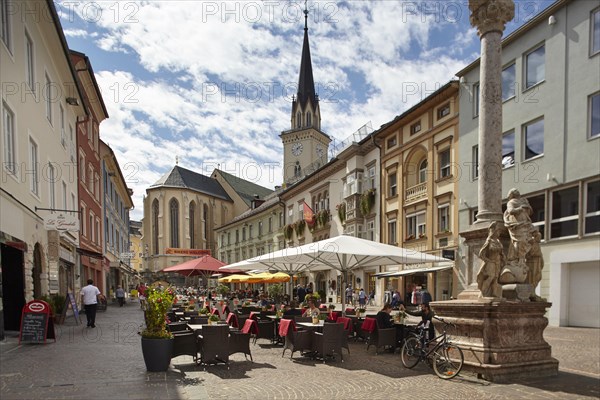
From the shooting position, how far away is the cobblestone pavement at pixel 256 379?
659 cm

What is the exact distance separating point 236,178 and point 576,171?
83840 millimetres

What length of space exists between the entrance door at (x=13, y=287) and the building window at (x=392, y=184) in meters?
20.6

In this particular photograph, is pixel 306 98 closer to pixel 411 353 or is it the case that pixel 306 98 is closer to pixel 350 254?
pixel 350 254

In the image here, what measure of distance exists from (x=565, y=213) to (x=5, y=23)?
18899mm

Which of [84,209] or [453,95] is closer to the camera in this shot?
[453,95]

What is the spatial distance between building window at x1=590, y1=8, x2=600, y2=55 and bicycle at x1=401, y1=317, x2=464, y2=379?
13.0 m

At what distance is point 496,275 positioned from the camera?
7.78m

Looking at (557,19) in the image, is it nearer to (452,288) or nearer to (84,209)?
(452,288)

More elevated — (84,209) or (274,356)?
(84,209)

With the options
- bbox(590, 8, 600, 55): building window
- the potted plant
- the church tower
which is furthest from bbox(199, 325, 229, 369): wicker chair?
the church tower

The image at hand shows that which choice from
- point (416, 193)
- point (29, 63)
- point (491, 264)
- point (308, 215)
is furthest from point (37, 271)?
point (308, 215)

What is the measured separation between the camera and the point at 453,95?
2270 cm

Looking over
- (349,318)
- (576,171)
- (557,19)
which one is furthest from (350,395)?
(557,19)

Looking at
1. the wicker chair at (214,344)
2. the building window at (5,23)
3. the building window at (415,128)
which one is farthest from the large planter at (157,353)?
the building window at (415,128)
